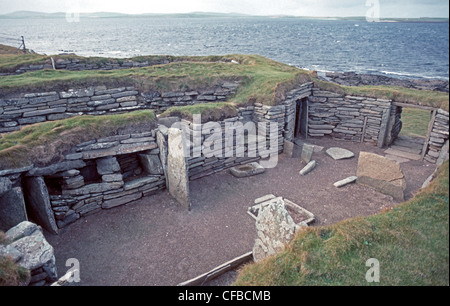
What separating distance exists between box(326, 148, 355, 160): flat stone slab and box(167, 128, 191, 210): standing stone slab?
7.34 metres

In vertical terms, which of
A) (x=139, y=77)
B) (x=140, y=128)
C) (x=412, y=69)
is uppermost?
(x=139, y=77)

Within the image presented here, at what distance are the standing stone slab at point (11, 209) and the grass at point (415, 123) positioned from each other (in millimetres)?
17433

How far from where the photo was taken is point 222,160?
11.7 meters

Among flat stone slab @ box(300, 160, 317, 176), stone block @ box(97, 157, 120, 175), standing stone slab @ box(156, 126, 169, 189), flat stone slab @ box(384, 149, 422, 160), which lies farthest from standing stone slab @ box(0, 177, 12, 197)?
flat stone slab @ box(384, 149, 422, 160)

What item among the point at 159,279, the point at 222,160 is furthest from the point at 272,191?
the point at 159,279

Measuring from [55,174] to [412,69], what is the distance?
50287 millimetres

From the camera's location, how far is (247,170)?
11547 millimetres

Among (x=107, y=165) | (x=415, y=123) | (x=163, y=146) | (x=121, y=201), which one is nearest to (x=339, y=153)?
(x=163, y=146)

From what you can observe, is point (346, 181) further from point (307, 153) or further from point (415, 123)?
point (415, 123)

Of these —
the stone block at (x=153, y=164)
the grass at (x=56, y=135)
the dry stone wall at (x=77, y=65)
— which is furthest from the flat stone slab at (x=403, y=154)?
the dry stone wall at (x=77, y=65)

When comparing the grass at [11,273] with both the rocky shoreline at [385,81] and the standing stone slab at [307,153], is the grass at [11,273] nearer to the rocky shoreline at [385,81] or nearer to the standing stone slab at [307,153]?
the standing stone slab at [307,153]

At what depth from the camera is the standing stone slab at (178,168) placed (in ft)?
29.5

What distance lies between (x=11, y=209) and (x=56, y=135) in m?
2.48
